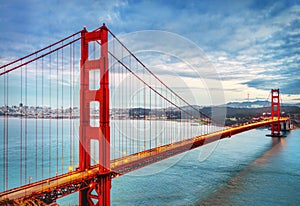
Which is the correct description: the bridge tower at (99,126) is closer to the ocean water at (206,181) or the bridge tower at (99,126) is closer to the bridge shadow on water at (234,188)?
the ocean water at (206,181)

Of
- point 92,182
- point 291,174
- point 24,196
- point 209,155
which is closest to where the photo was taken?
point 24,196

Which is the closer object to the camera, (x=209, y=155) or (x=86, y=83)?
(x=86, y=83)

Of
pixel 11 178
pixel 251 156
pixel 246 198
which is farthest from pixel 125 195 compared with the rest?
pixel 251 156

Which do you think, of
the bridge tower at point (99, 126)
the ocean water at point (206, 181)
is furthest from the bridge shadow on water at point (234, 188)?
the bridge tower at point (99, 126)

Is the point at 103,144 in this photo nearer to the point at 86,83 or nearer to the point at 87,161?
the point at 87,161

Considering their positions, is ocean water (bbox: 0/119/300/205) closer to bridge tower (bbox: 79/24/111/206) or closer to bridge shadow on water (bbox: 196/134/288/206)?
bridge shadow on water (bbox: 196/134/288/206)

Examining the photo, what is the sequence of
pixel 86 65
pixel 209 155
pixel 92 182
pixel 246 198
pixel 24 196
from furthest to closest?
1. pixel 209 155
2. pixel 246 198
3. pixel 86 65
4. pixel 92 182
5. pixel 24 196

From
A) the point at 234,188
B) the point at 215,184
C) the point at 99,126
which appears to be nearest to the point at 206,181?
the point at 215,184

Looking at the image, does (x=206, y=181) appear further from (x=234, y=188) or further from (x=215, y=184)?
(x=234, y=188)
